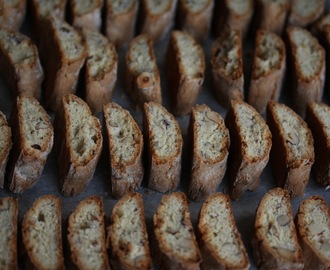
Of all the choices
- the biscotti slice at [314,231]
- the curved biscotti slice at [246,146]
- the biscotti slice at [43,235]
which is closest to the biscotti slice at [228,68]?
the curved biscotti slice at [246,146]

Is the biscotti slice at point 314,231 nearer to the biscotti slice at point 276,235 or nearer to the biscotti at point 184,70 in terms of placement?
the biscotti slice at point 276,235

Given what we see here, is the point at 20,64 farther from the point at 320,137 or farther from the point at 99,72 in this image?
the point at 320,137

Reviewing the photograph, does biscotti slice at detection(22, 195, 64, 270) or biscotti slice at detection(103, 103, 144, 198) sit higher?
biscotti slice at detection(103, 103, 144, 198)

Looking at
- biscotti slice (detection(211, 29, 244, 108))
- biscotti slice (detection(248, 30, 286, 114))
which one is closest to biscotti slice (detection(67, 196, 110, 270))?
biscotti slice (detection(211, 29, 244, 108))

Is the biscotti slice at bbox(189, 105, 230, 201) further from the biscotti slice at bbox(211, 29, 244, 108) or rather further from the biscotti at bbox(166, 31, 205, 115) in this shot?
the biscotti slice at bbox(211, 29, 244, 108)

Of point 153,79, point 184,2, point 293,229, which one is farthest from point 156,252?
point 184,2
